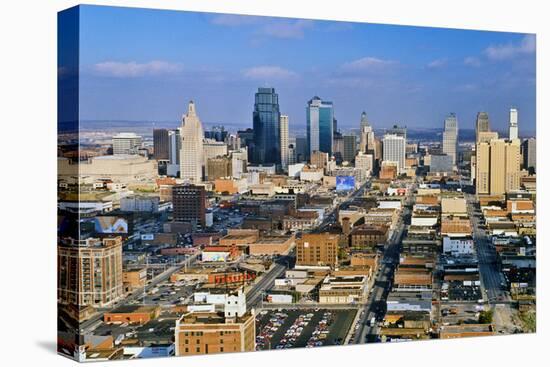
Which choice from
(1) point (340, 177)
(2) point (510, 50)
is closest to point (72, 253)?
(1) point (340, 177)

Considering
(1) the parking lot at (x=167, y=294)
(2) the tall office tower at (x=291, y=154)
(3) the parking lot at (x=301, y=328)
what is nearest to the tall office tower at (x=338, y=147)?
(2) the tall office tower at (x=291, y=154)

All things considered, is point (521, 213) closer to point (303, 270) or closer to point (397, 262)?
point (397, 262)

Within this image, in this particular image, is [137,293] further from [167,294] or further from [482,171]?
[482,171]

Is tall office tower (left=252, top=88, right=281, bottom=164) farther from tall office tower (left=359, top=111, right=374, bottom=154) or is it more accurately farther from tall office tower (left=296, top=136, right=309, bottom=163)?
tall office tower (left=359, top=111, right=374, bottom=154)

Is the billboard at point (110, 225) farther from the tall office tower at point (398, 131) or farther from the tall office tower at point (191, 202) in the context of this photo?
the tall office tower at point (398, 131)

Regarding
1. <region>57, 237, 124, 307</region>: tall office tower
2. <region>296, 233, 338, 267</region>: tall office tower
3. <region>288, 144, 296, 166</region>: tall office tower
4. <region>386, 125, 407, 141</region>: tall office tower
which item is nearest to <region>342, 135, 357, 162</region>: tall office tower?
<region>386, 125, 407, 141</region>: tall office tower
